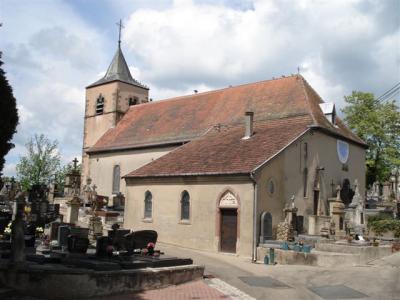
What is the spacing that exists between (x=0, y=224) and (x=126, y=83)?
27438 millimetres

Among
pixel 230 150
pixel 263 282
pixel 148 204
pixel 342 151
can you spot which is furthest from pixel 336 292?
pixel 342 151

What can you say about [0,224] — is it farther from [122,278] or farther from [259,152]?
[259,152]

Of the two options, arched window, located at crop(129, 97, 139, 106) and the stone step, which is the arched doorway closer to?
the stone step

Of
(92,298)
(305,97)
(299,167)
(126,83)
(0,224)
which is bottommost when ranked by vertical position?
(92,298)

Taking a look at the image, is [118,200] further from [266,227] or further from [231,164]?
[266,227]

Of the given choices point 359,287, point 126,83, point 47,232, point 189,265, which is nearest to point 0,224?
point 47,232

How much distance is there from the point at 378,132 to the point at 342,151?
10.8 metres

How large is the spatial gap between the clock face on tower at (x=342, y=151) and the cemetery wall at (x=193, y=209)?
32.2 ft

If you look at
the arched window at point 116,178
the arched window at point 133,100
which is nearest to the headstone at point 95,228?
the arched window at point 116,178

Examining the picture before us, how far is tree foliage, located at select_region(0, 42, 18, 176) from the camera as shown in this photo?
43.4 ft

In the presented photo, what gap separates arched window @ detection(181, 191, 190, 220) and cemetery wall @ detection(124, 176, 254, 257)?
0.18 meters

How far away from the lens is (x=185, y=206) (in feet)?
87.2

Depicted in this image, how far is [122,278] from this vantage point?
13047 mm

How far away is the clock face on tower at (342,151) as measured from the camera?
3056 cm
